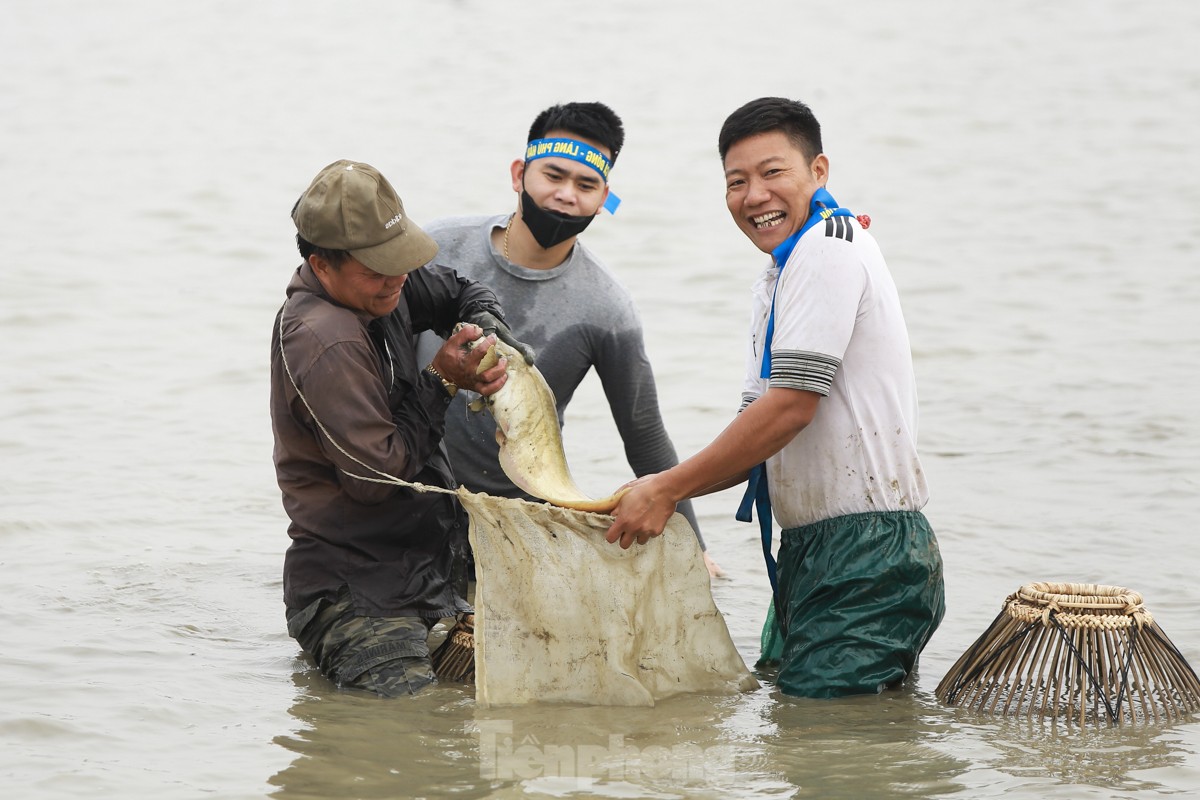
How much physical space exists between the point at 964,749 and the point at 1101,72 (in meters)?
19.2

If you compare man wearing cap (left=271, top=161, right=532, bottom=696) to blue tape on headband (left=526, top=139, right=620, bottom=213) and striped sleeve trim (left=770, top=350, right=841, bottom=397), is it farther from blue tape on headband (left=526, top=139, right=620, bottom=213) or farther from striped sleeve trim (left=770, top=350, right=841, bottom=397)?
striped sleeve trim (left=770, top=350, right=841, bottom=397)

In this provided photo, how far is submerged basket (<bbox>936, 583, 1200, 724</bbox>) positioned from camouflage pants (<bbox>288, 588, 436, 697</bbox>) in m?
1.84

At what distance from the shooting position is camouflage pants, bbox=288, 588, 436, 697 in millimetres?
4770

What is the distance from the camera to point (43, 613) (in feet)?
19.0

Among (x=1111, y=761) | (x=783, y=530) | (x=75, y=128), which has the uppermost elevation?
(x=75, y=128)

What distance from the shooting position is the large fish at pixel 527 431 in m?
4.74

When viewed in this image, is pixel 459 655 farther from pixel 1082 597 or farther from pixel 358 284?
pixel 1082 597

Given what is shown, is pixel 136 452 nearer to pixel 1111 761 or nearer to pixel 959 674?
pixel 959 674

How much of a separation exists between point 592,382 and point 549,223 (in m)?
5.12

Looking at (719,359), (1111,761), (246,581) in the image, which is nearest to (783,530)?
(1111,761)

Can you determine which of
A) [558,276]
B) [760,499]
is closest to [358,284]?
[558,276]

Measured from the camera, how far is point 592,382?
34.9 feet

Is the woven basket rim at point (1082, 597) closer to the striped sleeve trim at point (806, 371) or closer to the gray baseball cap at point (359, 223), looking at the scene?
the striped sleeve trim at point (806, 371)

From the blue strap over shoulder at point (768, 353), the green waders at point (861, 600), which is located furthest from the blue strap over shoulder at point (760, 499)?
the green waders at point (861, 600)
